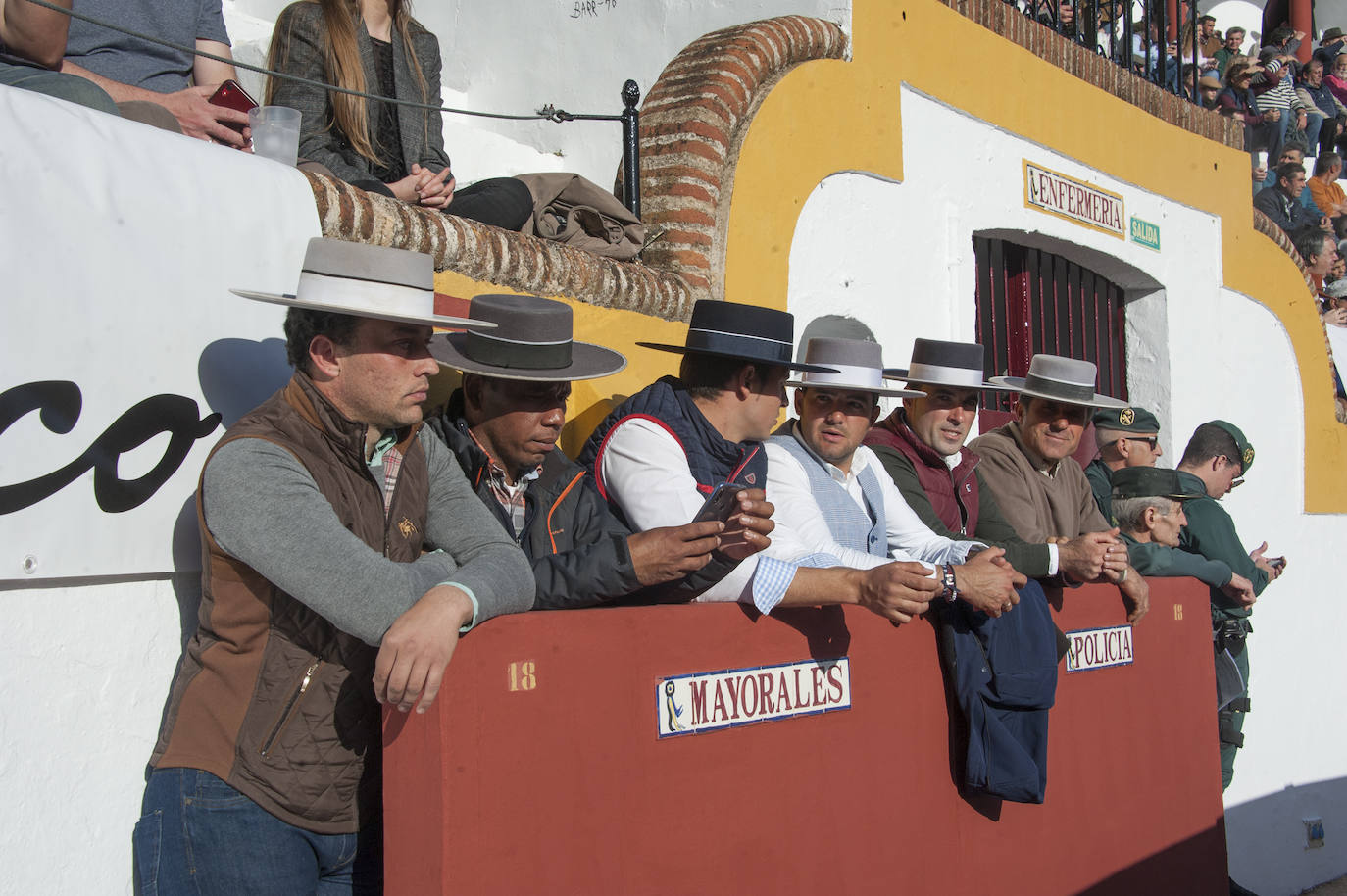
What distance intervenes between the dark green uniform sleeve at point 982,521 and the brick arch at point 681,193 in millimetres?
1077

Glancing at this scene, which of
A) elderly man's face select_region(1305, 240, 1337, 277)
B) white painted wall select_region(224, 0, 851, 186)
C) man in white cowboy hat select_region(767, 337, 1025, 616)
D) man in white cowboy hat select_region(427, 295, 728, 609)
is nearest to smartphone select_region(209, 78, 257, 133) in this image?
man in white cowboy hat select_region(427, 295, 728, 609)

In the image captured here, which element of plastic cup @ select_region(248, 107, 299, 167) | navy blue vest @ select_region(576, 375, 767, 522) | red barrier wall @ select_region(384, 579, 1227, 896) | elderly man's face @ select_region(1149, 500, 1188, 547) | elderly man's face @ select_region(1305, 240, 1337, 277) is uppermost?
elderly man's face @ select_region(1305, 240, 1337, 277)

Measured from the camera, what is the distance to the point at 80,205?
254 centimetres

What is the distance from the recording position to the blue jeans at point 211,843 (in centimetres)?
222

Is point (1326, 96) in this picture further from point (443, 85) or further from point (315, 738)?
point (315, 738)

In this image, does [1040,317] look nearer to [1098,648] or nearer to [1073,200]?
[1073,200]

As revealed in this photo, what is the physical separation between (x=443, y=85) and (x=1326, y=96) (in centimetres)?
1515

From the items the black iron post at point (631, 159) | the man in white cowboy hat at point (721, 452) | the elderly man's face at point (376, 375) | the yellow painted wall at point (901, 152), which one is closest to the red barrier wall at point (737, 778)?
the man in white cowboy hat at point (721, 452)

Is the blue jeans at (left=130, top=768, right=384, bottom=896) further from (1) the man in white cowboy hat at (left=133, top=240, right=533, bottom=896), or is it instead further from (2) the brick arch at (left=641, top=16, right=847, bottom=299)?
(2) the brick arch at (left=641, top=16, right=847, bottom=299)

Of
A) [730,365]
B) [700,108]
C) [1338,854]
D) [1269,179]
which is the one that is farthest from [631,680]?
[1269,179]

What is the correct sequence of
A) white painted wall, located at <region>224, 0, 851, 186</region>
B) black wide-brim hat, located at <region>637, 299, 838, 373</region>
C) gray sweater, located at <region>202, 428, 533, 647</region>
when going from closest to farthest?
1. gray sweater, located at <region>202, 428, 533, 647</region>
2. black wide-brim hat, located at <region>637, 299, 838, 373</region>
3. white painted wall, located at <region>224, 0, 851, 186</region>

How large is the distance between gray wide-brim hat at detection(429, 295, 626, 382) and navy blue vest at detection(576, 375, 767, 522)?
1.01 feet

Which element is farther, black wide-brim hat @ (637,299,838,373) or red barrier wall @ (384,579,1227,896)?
black wide-brim hat @ (637,299,838,373)

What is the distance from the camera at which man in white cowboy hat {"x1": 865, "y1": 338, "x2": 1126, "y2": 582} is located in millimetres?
4297
